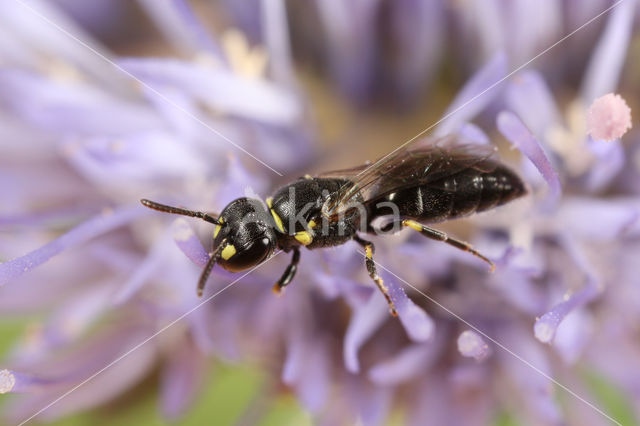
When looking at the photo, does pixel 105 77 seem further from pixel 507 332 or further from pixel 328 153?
pixel 507 332

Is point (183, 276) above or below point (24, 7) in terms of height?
below

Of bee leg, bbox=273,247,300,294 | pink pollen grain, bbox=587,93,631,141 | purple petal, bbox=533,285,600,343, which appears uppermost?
pink pollen grain, bbox=587,93,631,141

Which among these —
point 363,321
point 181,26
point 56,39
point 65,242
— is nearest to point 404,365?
point 363,321

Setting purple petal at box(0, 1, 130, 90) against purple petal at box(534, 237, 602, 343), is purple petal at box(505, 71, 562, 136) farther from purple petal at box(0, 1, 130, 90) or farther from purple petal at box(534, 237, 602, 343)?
purple petal at box(0, 1, 130, 90)

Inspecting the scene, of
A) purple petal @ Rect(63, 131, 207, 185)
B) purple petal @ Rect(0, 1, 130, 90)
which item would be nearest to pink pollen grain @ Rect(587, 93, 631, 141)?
purple petal @ Rect(63, 131, 207, 185)

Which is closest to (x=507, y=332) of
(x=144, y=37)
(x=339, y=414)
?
(x=339, y=414)

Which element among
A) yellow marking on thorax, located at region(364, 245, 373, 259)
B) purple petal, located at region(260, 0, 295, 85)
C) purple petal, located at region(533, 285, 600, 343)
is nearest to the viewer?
purple petal, located at region(533, 285, 600, 343)

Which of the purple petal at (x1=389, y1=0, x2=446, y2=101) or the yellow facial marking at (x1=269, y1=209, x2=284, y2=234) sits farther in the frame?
the purple petal at (x1=389, y1=0, x2=446, y2=101)

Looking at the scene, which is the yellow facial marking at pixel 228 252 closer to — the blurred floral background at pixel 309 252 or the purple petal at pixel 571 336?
the blurred floral background at pixel 309 252
